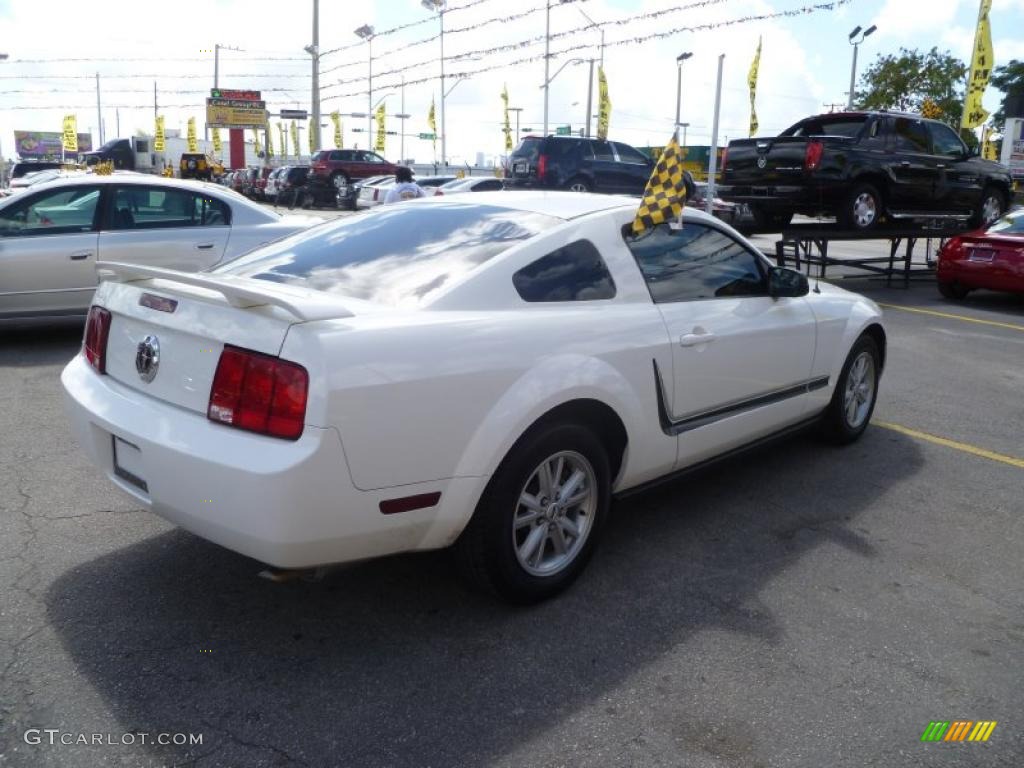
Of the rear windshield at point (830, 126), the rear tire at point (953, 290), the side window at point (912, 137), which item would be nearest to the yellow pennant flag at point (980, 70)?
the side window at point (912, 137)

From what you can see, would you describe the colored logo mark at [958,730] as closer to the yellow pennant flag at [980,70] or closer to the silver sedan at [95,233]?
the silver sedan at [95,233]

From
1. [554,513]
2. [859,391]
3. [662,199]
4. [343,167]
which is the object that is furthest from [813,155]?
[343,167]

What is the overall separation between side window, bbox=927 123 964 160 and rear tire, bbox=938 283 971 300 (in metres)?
1.93

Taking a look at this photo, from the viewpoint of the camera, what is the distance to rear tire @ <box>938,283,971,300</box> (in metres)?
12.6

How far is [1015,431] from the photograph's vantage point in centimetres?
600

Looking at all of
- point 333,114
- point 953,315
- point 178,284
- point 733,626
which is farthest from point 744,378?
point 333,114

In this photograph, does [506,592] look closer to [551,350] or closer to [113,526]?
[551,350]

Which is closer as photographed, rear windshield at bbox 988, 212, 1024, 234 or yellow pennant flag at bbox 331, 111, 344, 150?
rear windshield at bbox 988, 212, 1024, 234

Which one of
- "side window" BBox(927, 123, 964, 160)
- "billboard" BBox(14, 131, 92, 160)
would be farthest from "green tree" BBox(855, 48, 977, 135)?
"billboard" BBox(14, 131, 92, 160)

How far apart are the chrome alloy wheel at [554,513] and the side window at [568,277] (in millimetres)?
633

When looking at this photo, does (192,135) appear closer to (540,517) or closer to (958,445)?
(958,445)

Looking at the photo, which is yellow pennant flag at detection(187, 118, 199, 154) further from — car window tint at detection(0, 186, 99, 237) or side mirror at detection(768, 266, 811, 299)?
side mirror at detection(768, 266, 811, 299)

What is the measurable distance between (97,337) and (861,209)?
11.0m

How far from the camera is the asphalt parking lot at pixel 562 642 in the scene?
8.48ft
